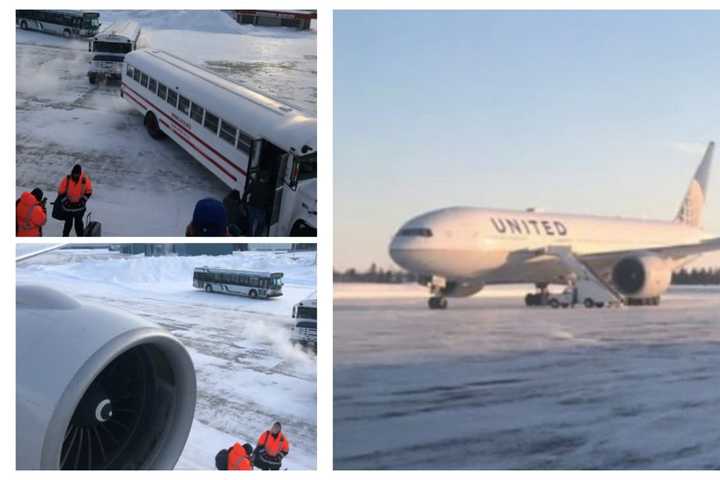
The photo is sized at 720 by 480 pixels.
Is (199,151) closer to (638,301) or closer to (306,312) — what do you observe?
(306,312)

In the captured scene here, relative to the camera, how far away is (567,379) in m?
6.19

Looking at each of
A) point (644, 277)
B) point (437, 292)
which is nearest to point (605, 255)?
point (644, 277)

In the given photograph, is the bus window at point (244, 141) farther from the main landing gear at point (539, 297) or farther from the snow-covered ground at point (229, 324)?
the main landing gear at point (539, 297)

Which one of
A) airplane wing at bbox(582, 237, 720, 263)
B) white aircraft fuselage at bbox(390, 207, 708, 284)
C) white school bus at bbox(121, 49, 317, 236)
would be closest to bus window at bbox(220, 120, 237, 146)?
white school bus at bbox(121, 49, 317, 236)

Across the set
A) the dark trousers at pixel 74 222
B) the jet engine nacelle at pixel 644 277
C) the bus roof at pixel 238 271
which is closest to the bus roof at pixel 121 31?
the dark trousers at pixel 74 222

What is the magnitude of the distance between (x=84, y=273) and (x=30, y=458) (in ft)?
8.17

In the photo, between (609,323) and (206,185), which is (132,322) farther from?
(609,323)

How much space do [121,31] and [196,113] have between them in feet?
2.45

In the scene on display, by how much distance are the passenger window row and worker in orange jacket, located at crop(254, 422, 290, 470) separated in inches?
72.4

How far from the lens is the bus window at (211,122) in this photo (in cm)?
496

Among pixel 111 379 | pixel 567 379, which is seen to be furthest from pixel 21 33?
pixel 567 379

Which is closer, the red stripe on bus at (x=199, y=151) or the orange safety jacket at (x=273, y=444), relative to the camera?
the orange safety jacket at (x=273, y=444)

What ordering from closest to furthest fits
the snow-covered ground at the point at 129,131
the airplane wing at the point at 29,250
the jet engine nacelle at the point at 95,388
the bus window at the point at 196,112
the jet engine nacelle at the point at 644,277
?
the jet engine nacelle at the point at 95,388 → the airplane wing at the point at 29,250 → the snow-covered ground at the point at 129,131 → the bus window at the point at 196,112 → the jet engine nacelle at the point at 644,277

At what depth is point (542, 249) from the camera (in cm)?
1307
